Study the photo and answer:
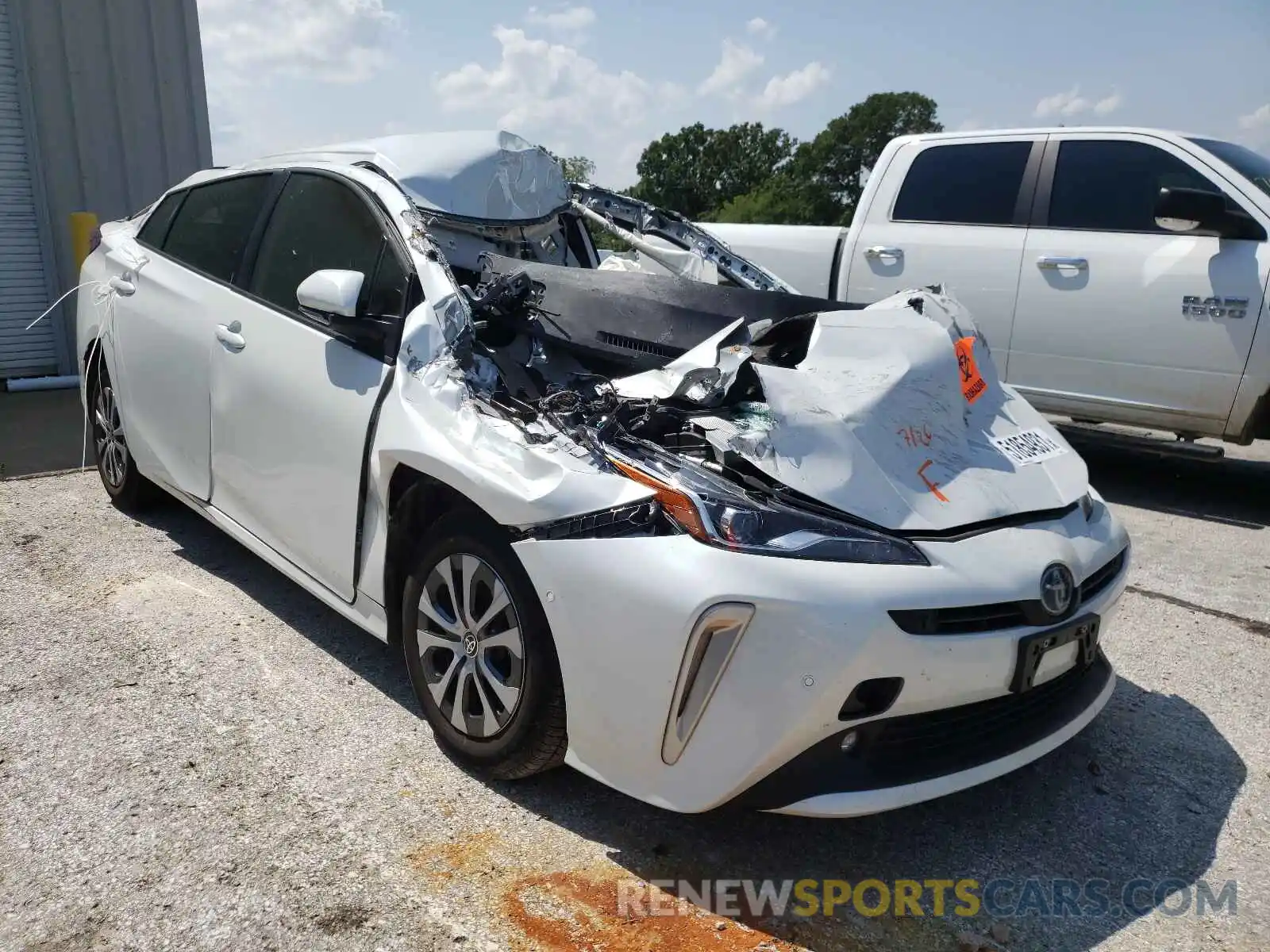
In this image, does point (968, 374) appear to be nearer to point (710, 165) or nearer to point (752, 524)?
point (752, 524)

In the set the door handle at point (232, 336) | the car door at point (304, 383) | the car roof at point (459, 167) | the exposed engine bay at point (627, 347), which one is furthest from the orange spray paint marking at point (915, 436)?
the door handle at point (232, 336)

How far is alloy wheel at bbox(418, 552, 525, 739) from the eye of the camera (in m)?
2.56

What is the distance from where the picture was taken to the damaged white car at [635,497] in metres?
2.21

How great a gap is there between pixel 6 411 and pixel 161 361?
4.57 meters

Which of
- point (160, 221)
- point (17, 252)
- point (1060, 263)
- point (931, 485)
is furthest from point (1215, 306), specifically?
point (17, 252)

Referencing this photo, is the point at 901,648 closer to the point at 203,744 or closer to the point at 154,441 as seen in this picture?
the point at 203,744

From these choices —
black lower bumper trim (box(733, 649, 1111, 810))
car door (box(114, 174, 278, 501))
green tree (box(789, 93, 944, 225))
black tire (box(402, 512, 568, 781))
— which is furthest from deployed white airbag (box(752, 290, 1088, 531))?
green tree (box(789, 93, 944, 225))

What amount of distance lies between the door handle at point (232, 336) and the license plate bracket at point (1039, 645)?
269 cm

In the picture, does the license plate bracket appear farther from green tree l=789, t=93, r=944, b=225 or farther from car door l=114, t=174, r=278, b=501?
green tree l=789, t=93, r=944, b=225

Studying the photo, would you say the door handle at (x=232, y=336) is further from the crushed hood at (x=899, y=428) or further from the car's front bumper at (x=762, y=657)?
the car's front bumper at (x=762, y=657)

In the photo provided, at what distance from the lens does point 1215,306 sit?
17.7 ft

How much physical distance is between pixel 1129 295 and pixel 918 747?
422cm

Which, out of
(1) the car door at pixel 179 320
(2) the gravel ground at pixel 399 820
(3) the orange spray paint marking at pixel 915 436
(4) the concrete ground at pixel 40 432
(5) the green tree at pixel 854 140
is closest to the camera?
(2) the gravel ground at pixel 399 820

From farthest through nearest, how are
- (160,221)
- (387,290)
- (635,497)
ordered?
1. (160,221)
2. (387,290)
3. (635,497)
